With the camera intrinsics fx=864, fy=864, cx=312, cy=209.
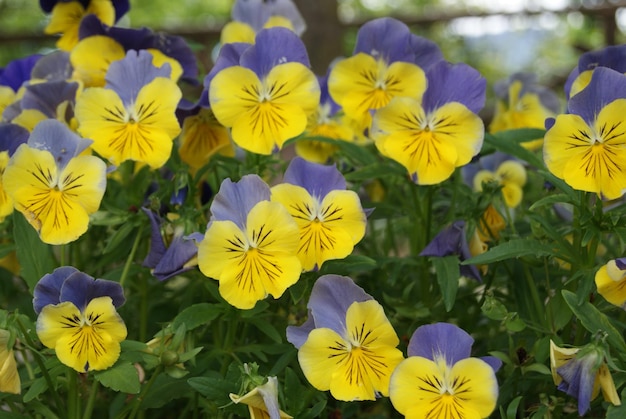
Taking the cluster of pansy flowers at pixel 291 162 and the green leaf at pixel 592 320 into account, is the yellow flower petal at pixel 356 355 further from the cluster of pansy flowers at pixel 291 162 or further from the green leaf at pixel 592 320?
the green leaf at pixel 592 320

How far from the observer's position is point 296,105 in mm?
1229

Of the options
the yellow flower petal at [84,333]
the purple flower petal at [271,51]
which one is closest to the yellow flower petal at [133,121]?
the purple flower petal at [271,51]

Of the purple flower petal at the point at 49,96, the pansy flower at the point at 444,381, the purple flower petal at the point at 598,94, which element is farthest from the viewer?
the purple flower petal at the point at 49,96

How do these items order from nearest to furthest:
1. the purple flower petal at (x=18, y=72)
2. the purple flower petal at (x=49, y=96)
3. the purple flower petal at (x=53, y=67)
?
the purple flower petal at (x=49, y=96) → the purple flower petal at (x=53, y=67) → the purple flower petal at (x=18, y=72)

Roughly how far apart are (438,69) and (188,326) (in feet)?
1.68

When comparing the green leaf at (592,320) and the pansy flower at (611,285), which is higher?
the pansy flower at (611,285)

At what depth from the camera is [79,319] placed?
1.06m

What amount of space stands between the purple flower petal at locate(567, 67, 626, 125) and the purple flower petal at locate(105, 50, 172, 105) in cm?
58

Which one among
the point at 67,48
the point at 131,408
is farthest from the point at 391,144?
the point at 67,48

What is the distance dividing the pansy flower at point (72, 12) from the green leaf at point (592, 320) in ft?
3.11

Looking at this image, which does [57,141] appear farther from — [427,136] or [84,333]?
[427,136]

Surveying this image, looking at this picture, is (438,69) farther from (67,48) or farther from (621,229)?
(67,48)

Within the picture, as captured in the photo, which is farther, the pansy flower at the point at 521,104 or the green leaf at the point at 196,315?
the pansy flower at the point at 521,104

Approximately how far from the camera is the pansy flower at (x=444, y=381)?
97 centimetres
